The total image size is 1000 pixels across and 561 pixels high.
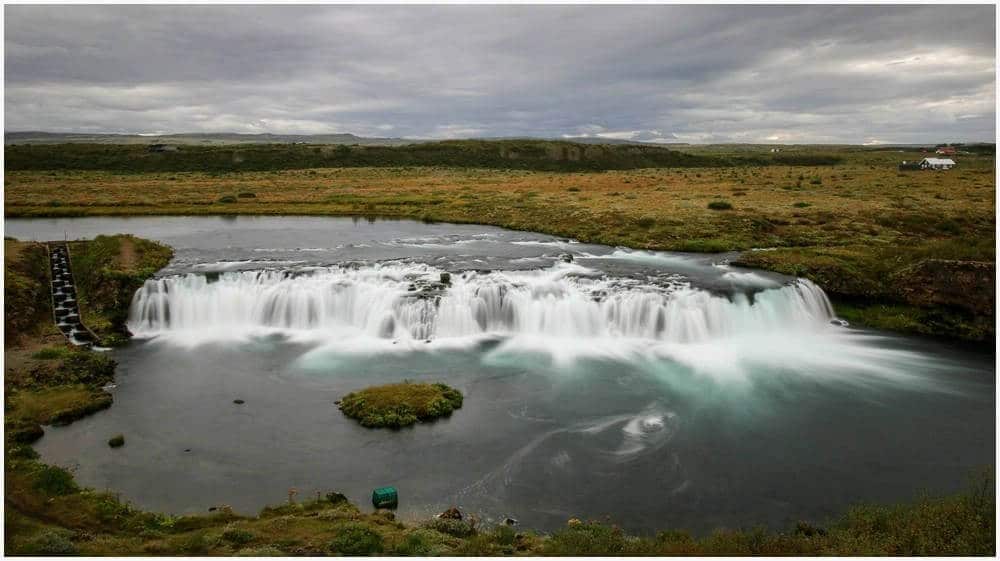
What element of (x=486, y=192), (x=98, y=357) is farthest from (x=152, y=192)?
(x=98, y=357)

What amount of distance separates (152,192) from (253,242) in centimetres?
4393

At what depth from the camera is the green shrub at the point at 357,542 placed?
1299 cm

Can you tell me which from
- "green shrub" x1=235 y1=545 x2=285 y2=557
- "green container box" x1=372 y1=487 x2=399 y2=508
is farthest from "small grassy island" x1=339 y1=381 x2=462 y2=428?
"green shrub" x1=235 y1=545 x2=285 y2=557

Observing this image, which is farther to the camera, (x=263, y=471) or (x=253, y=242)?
(x=253, y=242)

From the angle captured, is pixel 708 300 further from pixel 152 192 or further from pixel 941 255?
pixel 152 192

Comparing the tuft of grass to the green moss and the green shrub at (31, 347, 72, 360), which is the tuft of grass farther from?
the green moss

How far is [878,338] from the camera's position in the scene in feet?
101

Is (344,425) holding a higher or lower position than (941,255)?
lower

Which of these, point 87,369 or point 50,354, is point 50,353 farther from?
point 87,369

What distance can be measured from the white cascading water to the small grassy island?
7079 mm

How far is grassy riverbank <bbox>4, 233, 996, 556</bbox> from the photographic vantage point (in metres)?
12.8

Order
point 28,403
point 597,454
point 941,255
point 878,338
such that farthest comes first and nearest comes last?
point 941,255 → point 878,338 → point 28,403 → point 597,454

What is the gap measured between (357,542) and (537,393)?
12.4 metres

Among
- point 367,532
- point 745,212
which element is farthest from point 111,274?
point 745,212
